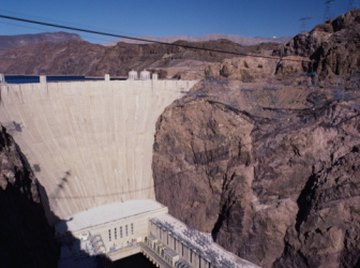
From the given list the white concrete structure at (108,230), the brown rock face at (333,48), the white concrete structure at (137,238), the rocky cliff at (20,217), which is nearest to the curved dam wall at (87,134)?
the white concrete structure at (108,230)

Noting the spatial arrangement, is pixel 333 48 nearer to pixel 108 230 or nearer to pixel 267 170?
pixel 267 170

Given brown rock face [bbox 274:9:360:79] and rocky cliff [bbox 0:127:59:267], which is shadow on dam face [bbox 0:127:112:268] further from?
brown rock face [bbox 274:9:360:79]

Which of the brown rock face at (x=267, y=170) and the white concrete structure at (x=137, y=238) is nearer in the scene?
the brown rock face at (x=267, y=170)

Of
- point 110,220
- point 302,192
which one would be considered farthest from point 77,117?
point 302,192

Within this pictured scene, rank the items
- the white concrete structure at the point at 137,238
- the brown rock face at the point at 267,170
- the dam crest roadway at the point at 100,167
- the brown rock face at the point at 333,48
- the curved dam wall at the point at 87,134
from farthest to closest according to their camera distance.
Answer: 1. the brown rock face at the point at 333,48
2. the curved dam wall at the point at 87,134
3. the dam crest roadway at the point at 100,167
4. the white concrete structure at the point at 137,238
5. the brown rock face at the point at 267,170

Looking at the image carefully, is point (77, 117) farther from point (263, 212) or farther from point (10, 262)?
point (263, 212)

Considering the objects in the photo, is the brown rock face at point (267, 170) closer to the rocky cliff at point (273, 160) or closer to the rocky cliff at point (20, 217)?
the rocky cliff at point (273, 160)
